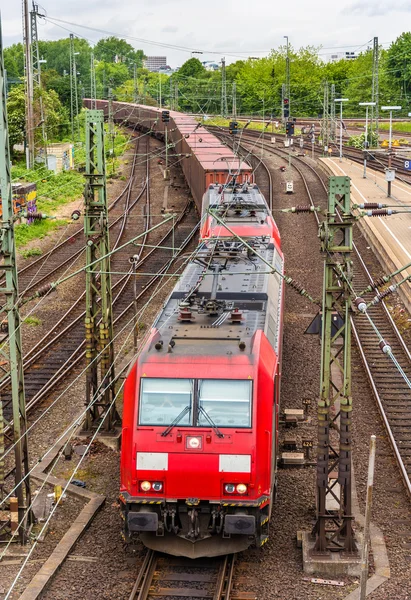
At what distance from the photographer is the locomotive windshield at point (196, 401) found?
13.4 m

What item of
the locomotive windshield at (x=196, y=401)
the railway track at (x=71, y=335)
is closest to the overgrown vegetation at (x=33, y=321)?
the railway track at (x=71, y=335)

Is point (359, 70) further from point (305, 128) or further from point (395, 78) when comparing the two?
point (305, 128)

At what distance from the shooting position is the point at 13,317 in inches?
572

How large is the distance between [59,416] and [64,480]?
3660 mm

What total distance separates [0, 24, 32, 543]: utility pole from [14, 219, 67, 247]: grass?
24.2 m

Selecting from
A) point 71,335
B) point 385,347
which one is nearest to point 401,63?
point 71,335

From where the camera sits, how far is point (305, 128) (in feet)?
278

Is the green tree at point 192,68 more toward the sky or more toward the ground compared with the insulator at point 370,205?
more toward the sky

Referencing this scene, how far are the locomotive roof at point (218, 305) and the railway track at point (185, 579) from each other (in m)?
3.26

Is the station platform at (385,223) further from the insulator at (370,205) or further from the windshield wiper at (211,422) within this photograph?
the windshield wiper at (211,422)

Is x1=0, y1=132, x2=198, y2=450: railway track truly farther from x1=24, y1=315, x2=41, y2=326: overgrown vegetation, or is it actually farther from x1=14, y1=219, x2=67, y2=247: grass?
x1=14, y1=219, x2=67, y2=247: grass

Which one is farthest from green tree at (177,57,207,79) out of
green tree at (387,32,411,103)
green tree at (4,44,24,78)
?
green tree at (387,32,411,103)

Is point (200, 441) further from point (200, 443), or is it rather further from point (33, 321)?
point (33, 321)

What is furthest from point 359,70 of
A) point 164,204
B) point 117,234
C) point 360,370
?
point 360,370
